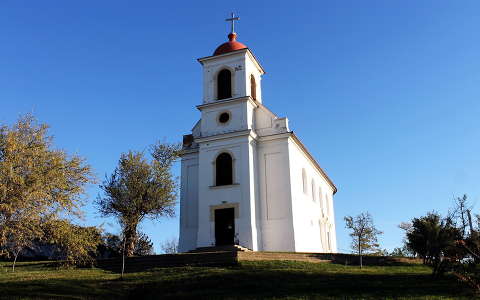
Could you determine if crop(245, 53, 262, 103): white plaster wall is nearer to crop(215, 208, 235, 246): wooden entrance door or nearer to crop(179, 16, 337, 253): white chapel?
crop(179, 16, 337, 253): white chapel

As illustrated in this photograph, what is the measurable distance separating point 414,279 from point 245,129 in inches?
653

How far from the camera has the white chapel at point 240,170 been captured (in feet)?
95.2

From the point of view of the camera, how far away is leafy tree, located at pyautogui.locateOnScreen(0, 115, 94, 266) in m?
16.0

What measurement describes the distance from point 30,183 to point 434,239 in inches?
689

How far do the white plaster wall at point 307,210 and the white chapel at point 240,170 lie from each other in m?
0.09

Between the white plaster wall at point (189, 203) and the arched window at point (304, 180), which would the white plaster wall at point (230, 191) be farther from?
the arched window at point (304, 180)

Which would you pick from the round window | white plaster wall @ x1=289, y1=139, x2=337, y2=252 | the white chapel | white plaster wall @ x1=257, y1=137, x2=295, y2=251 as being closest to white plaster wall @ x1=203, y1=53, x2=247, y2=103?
the white chapel

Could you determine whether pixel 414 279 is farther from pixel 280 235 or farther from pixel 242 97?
pixel 242 97

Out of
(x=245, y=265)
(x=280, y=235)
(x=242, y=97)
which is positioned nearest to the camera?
(x=245, y=265)

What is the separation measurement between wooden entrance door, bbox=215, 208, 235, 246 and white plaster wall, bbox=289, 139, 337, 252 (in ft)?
13.7

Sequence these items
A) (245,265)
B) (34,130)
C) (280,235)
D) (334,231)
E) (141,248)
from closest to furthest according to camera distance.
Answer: (34,130) < (245,265) < (280,235) < (141,248) < (334,231)

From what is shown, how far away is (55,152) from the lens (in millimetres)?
18547

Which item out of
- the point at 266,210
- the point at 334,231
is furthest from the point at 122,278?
the point at 334,231

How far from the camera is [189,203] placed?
32188 millimetres
